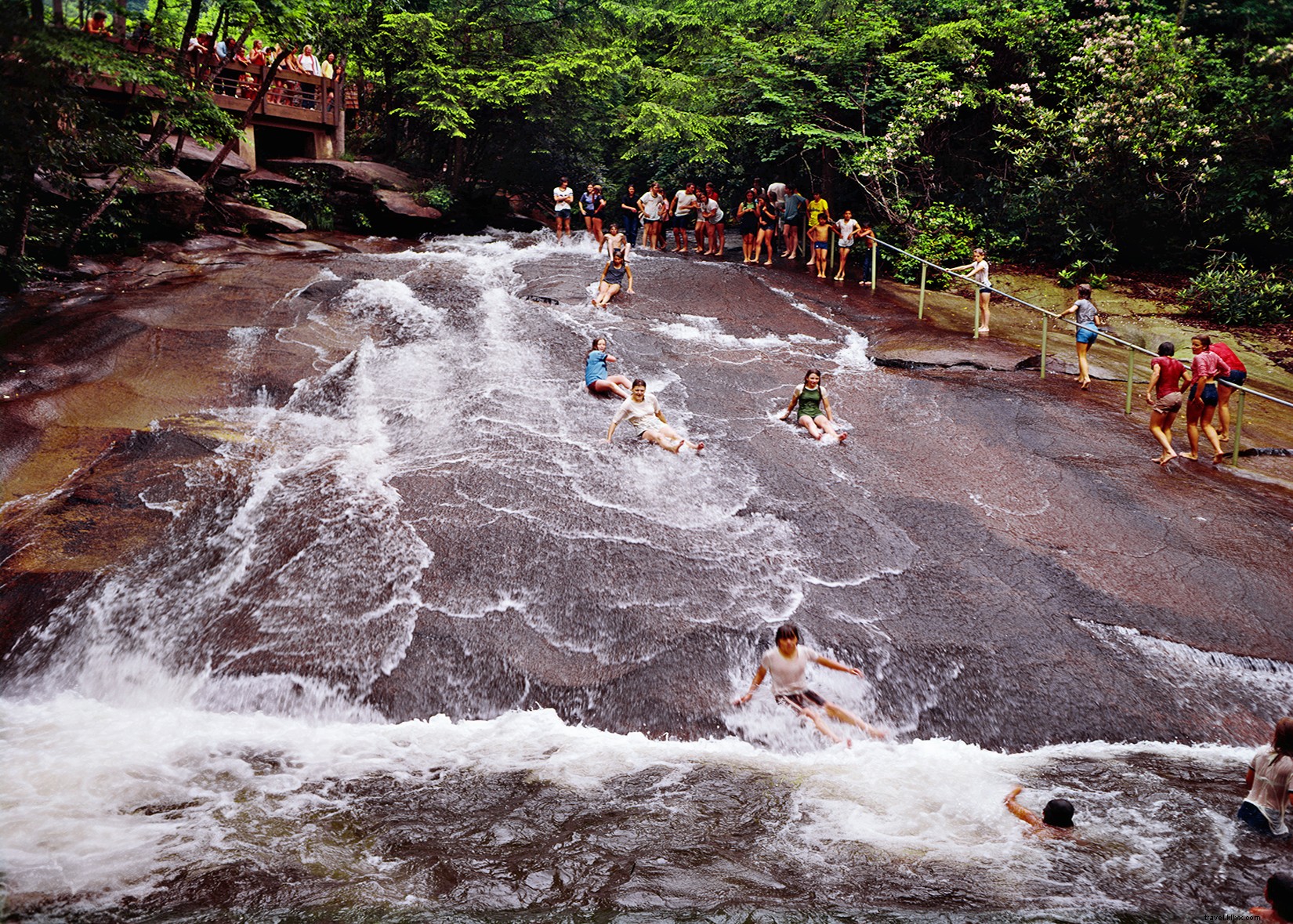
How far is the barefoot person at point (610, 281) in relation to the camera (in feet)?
55.1

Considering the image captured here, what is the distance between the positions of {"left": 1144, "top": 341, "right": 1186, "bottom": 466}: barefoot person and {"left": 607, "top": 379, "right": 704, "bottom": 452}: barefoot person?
20.4 feet

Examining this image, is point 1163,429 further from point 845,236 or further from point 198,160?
point 198,160

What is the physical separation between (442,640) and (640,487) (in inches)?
130

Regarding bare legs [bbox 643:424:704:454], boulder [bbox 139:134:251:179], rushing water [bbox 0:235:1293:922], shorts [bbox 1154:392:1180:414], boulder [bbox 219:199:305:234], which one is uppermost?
boulder [bbox 139:134:251:179]

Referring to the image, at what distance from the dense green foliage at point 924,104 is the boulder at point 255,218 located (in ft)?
14.4

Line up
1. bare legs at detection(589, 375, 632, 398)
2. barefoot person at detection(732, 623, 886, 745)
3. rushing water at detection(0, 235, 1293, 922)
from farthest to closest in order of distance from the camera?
bare legs at detection(589, 375, 632, 398) → barefoot person at detection(732, 623, 886, 745) → rushing water at detection(0, 235, 1293, 922)

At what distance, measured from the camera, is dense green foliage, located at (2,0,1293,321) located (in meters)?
19.9

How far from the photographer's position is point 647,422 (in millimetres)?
11656

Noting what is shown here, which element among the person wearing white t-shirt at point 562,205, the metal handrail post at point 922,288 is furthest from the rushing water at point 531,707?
the person wearing white t-shirt at point 562,205

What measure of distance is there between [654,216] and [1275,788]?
19.7m

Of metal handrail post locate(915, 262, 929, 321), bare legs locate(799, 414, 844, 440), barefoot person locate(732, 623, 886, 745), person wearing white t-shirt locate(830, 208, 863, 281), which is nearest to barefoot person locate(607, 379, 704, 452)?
bare legs locate(799, 414, 844, 440)

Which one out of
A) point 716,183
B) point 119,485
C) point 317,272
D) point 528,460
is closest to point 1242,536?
point 528,460

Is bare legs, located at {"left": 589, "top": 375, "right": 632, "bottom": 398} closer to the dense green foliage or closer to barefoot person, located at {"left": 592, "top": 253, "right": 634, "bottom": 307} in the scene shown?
barefoot person, located at {"left": 592, "top": 253, "right": 634, "bottom": 307}

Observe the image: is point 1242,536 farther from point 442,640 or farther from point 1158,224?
point 1158,224
